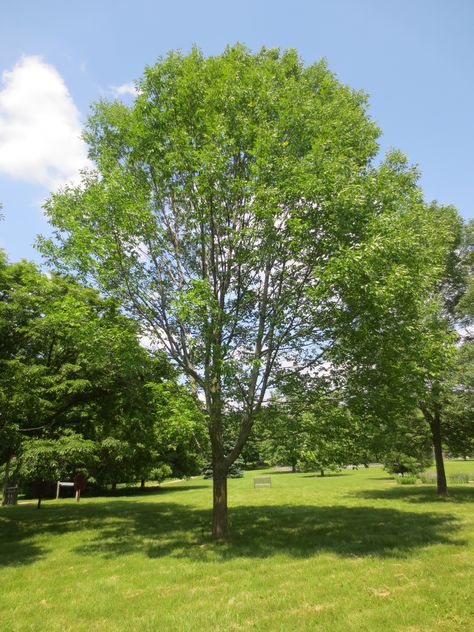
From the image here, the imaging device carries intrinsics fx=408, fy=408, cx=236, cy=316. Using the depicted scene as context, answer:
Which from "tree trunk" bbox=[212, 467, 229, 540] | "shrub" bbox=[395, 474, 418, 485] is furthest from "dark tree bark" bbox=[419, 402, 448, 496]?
"tree trunk" bbox=[212, 467, 229, 540]

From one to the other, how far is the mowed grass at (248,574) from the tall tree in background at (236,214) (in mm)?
2849

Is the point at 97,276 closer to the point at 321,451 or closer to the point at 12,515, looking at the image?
the point at 321,451

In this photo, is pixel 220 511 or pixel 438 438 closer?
pixel 220 511

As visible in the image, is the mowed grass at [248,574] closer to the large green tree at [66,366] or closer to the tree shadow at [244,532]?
the tree shadow at [244,532]

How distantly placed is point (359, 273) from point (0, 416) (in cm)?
1293

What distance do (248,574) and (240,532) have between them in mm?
5196

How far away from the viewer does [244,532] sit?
14.2 metres

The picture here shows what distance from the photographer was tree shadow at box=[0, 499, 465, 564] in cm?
1152

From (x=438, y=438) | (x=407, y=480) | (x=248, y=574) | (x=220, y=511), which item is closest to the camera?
(x=248, y=574)

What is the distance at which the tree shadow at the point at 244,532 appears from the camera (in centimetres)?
1152

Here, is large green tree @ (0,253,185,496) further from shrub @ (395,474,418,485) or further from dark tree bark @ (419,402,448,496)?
shrub @ (395,474,418,485)

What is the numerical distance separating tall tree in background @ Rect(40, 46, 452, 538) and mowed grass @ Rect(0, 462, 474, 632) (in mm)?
2849

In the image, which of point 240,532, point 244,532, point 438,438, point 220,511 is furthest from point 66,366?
point 438,438

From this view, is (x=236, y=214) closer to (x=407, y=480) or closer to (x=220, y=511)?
(x=220, y=511)
